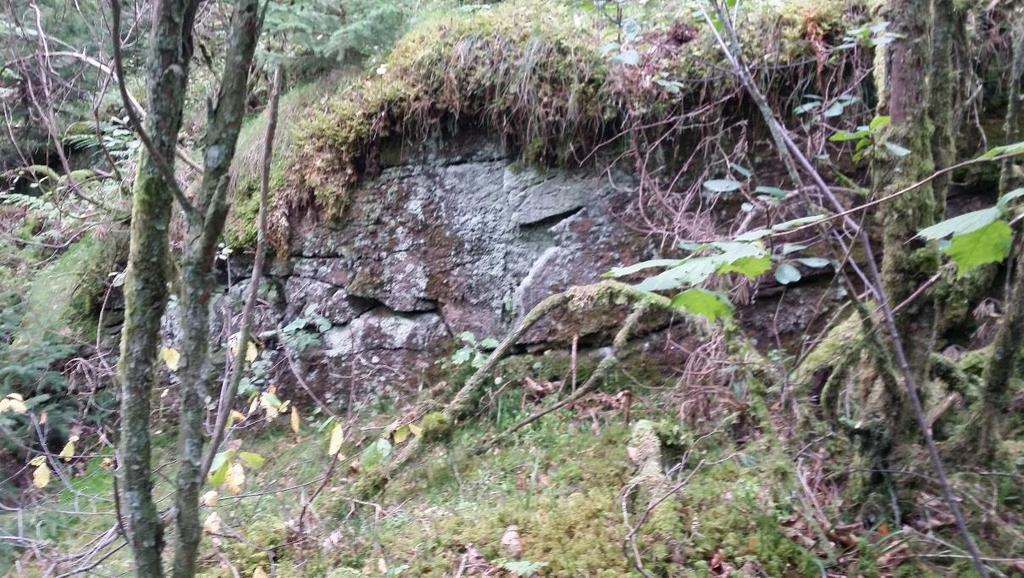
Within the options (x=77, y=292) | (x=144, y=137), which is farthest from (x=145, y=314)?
(x=77, y=292)

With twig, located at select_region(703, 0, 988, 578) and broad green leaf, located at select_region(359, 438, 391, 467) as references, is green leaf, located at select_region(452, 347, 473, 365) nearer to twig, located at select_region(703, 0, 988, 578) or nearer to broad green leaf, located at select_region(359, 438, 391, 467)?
broad green leaf, located at select_region(359, 438, 391, 467)

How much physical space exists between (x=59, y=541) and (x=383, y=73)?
3.44 metres

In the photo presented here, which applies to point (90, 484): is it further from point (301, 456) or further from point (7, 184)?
point (7, 184)

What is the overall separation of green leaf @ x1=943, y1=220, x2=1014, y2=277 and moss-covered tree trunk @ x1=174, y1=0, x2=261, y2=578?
1.30 metres

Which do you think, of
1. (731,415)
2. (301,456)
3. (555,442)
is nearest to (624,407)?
(555,442)

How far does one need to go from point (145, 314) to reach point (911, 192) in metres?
2.32

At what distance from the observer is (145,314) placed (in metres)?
1.35

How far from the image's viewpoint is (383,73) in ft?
15.1

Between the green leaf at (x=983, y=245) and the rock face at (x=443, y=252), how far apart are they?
3.29 meters

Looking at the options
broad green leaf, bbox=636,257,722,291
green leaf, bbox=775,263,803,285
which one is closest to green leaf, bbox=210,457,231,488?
broad green leaf, bbox=636,257,722,291

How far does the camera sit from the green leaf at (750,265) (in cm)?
109

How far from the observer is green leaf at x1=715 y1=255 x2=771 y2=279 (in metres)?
1.09

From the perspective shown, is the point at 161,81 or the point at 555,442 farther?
the point at 555,442

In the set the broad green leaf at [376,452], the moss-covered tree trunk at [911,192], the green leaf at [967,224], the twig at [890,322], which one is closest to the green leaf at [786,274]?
the twig at [890,322]
